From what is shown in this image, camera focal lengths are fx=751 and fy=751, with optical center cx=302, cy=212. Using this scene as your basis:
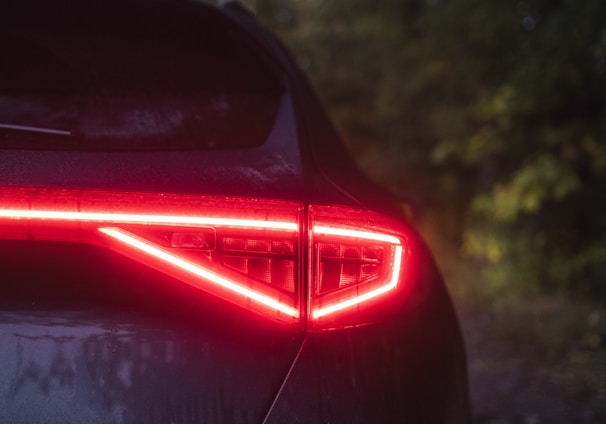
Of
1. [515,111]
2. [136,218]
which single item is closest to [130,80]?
[136,218]

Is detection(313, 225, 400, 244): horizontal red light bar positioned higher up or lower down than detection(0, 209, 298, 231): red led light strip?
lower down

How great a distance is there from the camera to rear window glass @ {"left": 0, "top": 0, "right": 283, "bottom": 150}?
1732 mm

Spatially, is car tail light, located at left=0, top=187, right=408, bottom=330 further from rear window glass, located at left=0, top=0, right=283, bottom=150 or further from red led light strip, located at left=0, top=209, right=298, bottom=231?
rear window glass, located at left=0, top=0, right=283, bottom=150

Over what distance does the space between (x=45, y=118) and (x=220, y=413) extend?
80cm

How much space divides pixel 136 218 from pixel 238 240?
21 cm

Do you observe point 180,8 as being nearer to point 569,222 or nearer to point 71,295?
point 71,295

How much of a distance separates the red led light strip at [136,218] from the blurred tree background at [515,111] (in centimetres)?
464

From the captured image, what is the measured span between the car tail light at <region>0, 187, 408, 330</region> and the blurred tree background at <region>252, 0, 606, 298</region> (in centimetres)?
451

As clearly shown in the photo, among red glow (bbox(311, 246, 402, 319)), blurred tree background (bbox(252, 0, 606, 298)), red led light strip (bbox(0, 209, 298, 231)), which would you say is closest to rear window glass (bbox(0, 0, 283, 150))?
red led light strip (bbox(0, 209, 298, 231))

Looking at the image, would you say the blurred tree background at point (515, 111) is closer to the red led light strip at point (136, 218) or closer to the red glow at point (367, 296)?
the red glow at point (367, 296)

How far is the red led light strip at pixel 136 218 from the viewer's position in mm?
1452

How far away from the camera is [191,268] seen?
1505mm

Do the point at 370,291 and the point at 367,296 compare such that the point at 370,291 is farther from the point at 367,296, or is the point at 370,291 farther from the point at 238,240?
the point at 238,240

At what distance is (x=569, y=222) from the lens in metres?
10.6
